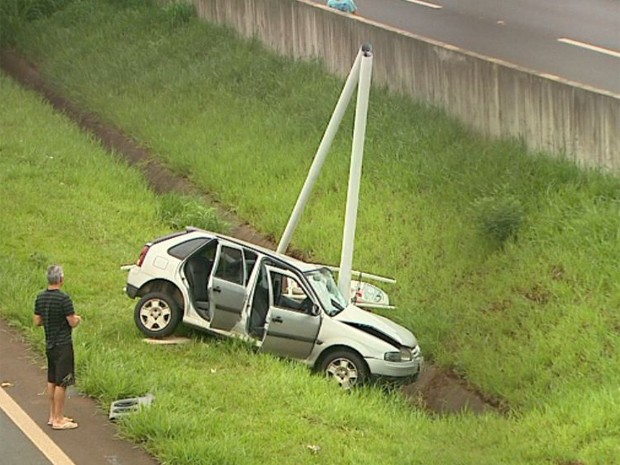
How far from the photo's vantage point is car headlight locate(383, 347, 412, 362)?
1380 cm

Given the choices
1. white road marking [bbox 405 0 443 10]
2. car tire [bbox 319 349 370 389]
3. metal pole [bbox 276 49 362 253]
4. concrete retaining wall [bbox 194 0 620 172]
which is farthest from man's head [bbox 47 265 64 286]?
white road marking [bbox 405 0 443 10]

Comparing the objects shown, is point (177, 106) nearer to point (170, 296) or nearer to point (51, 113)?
point (51, 113)

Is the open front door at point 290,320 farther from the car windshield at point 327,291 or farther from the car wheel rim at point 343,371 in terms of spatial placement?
the car wheel rim at point 343,371

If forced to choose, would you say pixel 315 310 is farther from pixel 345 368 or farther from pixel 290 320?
pixel 345 368

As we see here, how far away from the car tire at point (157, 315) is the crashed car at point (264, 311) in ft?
0.04

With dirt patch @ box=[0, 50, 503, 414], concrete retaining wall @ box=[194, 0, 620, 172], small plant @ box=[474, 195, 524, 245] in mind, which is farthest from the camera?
concrete retaining wall @ box=[194, 0, 620, 172]

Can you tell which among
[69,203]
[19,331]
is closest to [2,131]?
[69,203]

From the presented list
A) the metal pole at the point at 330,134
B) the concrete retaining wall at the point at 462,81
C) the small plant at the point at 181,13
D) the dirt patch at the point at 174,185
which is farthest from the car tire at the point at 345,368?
the small plant at the point at 181,13

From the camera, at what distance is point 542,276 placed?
15633 mm

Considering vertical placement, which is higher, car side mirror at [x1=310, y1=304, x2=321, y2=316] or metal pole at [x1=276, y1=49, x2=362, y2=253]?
metal pole at [x1=276, y1=49, x2=362, y2=253]

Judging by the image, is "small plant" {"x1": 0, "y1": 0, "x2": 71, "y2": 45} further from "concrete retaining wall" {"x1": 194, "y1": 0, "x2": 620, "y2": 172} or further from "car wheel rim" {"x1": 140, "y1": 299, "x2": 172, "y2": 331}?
"car wheel rim" {"x1": 140, "y1": 299, "x2": 172, "y2": 331}

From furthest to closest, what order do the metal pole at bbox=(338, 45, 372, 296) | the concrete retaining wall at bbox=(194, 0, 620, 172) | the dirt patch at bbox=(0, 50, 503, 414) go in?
the concrete retaining wall at bbox=(194, 0, 620, 172), the metal pole at bbox=(338, 45, 372, 296), the dirt patch at bbox=(0, 50, 503, 414)

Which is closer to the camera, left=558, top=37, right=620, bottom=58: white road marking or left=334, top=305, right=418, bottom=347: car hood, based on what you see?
left=334, top=305, right=418, bottom=347: car hood

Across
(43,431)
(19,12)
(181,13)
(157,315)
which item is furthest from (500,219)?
(19,12)
